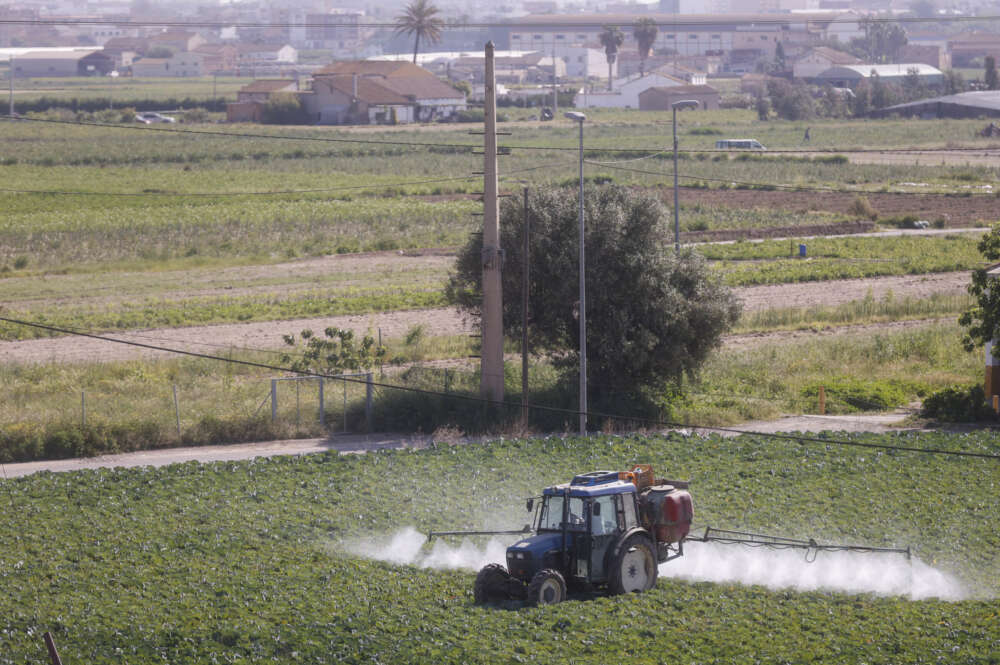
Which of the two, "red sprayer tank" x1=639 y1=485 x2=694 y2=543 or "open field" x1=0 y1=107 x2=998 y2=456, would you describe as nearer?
"red sprayer tank" x1=639 y1=485 x2=694 y2=543

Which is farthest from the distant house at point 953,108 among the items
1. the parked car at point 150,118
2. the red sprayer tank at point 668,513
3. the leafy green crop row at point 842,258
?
the red sprayer tank at point 668,513

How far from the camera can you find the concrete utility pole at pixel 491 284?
33.7 meters

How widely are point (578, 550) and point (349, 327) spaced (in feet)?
96.7

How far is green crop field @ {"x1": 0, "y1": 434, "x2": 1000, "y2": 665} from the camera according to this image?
16891 millimetres

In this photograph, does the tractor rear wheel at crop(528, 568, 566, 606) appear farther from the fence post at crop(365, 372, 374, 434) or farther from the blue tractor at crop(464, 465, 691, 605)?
the fence post at crop(365, 372, 374, 434)

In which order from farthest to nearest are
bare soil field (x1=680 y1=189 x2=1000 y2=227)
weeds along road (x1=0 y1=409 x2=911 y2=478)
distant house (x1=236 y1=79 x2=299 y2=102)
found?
distant house (x1=236 y1=79 x2=299 y2=102) → bare soil field (x1=680 y1=189 x2=1000 y2=227) → weeds along road (x1=0 y1=409 x2=911 y2=478)

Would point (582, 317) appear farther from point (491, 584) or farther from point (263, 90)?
point (263, 90)

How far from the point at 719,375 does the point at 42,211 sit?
54.3m

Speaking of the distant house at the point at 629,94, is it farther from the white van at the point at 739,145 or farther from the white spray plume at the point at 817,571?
the white spray plume at the point at 817,571

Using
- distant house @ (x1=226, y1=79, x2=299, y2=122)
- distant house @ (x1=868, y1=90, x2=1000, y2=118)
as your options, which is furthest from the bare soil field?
distant house @ (x1=226, y1=79, x2=299, y2=122)

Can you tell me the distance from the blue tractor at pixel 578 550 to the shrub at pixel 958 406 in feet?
62.8

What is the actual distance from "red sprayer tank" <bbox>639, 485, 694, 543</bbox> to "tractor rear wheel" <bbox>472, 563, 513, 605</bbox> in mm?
2570

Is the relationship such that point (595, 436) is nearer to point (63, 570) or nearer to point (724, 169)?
point (63, 570)

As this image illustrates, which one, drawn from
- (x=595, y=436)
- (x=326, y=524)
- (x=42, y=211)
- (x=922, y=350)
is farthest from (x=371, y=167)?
(x=326, y=524)
